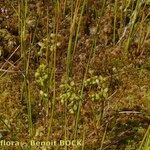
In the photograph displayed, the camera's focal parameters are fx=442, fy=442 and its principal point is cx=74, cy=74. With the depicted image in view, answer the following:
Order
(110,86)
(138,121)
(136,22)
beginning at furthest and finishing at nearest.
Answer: (136,22)
(110,86)
(138,121)

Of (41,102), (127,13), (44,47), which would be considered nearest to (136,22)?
(127,13)

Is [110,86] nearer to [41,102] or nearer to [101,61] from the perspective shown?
[101,61]

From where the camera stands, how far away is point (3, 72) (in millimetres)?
3480

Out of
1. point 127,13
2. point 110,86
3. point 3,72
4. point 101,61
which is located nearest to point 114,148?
point 110,86

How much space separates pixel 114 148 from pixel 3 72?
1109 millimetres

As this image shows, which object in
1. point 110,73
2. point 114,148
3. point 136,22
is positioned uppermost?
point 136,22

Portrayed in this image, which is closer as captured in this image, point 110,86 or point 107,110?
point 107,110

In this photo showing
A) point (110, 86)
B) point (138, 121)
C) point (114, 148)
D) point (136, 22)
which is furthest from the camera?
point (136, 22)

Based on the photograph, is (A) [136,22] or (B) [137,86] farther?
(A) [136,22]

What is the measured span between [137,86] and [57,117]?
703 mm

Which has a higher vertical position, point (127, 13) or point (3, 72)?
point (127, 13)

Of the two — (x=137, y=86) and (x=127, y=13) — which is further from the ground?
(x=127, y=13)

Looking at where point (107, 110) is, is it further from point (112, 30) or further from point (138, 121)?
point (112, 30)

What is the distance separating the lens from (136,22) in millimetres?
3777
